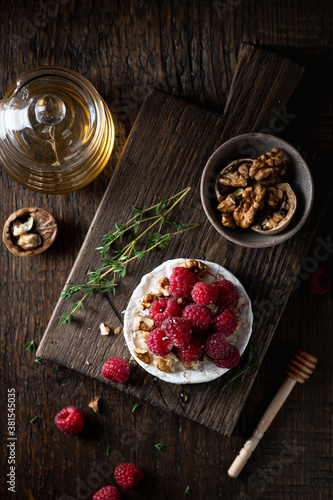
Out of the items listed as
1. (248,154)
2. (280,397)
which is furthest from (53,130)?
(280,397)

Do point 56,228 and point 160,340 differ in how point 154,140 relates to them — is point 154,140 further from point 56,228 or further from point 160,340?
point 160,340

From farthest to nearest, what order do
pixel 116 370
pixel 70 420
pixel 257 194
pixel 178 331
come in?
pixel 70 420
pixel 116 370
pixel 257 194
pixel 178 331

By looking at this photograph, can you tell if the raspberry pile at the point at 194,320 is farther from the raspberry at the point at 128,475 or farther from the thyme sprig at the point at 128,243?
the raspberry at the point at 128,475

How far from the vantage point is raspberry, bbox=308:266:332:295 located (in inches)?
55.8

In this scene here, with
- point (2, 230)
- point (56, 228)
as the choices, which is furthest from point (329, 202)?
point (2, 230)

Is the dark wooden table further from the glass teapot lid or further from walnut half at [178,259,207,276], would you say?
walnut half at [178,259,207,276]

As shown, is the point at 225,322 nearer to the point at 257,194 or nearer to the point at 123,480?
the point at 257,194

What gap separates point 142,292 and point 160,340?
20cm

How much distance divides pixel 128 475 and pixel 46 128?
45.2 inches

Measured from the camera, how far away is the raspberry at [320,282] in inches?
55.8

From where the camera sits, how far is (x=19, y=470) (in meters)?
1.50

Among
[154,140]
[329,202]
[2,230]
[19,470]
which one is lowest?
[19,470]

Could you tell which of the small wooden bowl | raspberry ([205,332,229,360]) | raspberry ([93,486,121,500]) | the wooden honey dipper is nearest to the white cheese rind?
raspberry ([205,332,229,360])

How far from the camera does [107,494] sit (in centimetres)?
143
